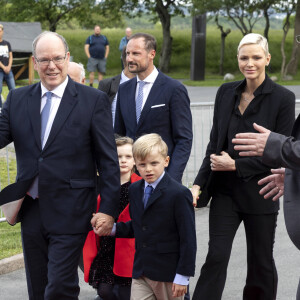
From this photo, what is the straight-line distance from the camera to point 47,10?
164 ft

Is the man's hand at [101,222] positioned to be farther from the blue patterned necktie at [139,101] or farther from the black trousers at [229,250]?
the blue patterned necktie at [139,101]

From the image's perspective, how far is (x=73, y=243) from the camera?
4395 mm

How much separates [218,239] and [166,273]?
2.35ft

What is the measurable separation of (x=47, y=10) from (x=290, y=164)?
48291 mm

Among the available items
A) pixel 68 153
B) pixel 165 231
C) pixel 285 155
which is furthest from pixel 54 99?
pixel 285 155

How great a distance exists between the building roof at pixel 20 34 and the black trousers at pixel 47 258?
25.3 metres

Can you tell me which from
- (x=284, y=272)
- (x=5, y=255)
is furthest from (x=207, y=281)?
(x=5, y=255)

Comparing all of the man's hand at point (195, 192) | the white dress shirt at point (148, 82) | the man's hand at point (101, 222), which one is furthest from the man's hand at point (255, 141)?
the white dress shirt at point (148, 82)

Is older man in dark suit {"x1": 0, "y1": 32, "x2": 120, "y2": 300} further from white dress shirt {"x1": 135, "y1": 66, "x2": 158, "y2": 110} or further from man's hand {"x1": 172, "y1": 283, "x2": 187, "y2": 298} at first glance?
white dress shirt {"x1": 135, "y1": 66, "x2": 158, "y2": 110}

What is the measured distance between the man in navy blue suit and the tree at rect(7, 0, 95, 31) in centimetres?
4376

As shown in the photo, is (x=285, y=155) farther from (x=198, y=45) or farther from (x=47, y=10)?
(x=47, y=10)

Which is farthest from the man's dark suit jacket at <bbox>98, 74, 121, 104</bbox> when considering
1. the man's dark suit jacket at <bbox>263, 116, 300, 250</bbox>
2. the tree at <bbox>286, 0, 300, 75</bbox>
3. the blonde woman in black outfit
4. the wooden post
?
the tree at <bbox>286, 0, 300, 75</bbox>

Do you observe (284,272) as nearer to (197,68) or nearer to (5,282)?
(5,282)

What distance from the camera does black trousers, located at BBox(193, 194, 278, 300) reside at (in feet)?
16.9
